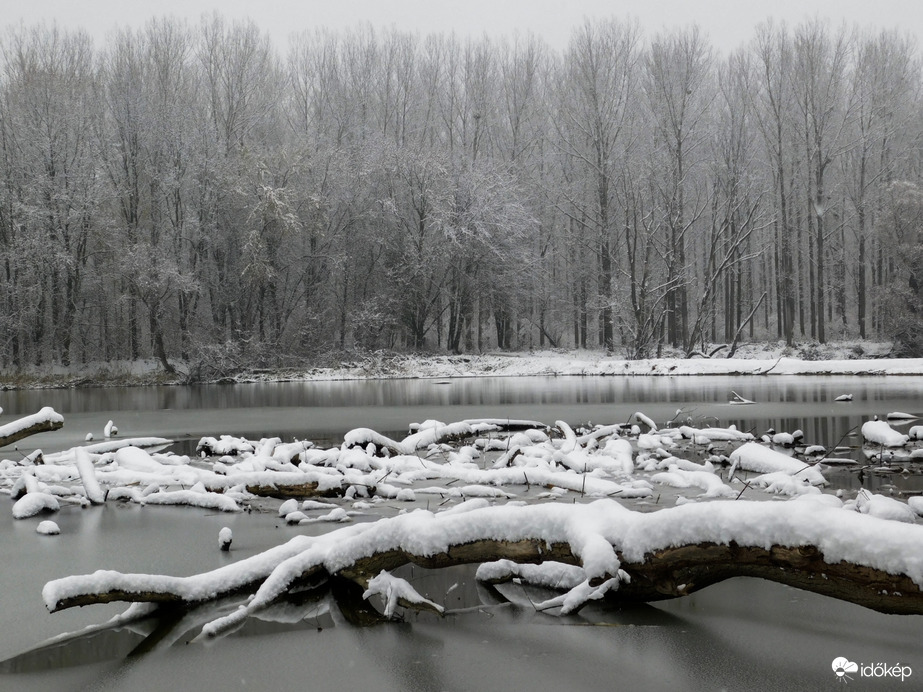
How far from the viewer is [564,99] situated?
38438 millimetres

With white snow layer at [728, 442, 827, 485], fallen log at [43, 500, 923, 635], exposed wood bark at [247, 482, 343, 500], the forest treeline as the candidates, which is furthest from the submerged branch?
the forest treeline

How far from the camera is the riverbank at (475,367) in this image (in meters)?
28.5

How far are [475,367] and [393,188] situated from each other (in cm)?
986

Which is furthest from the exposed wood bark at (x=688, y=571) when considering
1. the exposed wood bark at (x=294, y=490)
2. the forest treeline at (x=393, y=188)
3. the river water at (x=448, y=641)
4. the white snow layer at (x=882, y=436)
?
the forest treeline at (x=393, y=188)

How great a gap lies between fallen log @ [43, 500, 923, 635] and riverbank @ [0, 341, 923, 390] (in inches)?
1027

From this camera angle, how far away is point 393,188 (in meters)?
36.6

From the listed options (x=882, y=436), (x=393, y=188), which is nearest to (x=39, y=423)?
(x=882, y=436)

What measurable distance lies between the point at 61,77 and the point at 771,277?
40781mm

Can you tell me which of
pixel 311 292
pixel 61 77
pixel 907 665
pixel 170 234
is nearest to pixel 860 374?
pixel 311 292

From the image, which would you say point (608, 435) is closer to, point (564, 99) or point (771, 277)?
point (564, 99)

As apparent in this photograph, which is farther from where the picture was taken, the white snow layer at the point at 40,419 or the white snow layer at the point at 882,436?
the white snow layer at the point at 882,436

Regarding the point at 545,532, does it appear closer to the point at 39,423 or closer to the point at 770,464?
the point at 770,464

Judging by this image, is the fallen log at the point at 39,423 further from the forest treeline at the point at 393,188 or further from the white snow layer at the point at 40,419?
the forest treeline at the point at 393,188

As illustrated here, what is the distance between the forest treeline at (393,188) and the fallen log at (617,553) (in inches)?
1169
